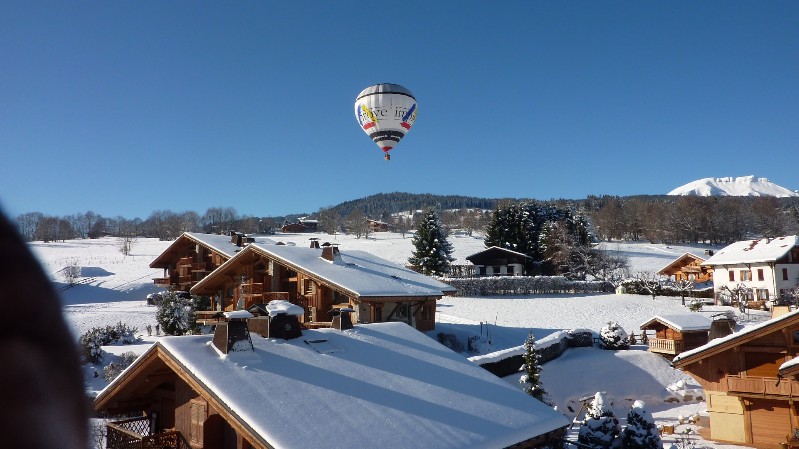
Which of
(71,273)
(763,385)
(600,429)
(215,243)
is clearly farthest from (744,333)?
(71,273)

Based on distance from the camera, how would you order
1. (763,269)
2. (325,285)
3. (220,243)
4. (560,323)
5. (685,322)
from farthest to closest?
(763,269) → (220,243) → (560,323) → (685,322) → (325,285)

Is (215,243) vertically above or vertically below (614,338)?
above

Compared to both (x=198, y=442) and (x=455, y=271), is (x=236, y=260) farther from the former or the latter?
(x=455, y=271)

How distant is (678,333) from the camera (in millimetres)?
32000

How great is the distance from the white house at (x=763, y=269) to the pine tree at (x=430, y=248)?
2637 centimetres

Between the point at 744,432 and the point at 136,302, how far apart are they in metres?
45.5

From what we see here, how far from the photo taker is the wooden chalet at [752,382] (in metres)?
21.3

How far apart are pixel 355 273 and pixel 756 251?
132 ft

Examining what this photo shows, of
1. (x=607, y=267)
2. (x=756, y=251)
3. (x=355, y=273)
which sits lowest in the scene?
(x=607, y=267)

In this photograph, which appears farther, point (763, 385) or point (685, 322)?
point (685, 322)

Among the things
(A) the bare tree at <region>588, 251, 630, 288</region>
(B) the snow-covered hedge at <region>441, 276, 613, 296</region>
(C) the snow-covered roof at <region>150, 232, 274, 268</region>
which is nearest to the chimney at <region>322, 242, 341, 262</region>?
(C) the snow-covered roof at <region>150, 232, 274, 268</region>

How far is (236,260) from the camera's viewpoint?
3244cm

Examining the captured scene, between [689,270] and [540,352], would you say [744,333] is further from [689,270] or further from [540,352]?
[689,270]

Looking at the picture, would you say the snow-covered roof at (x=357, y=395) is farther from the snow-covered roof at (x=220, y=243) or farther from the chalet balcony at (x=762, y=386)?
the snow-covered roof at (x=220, y=243)
